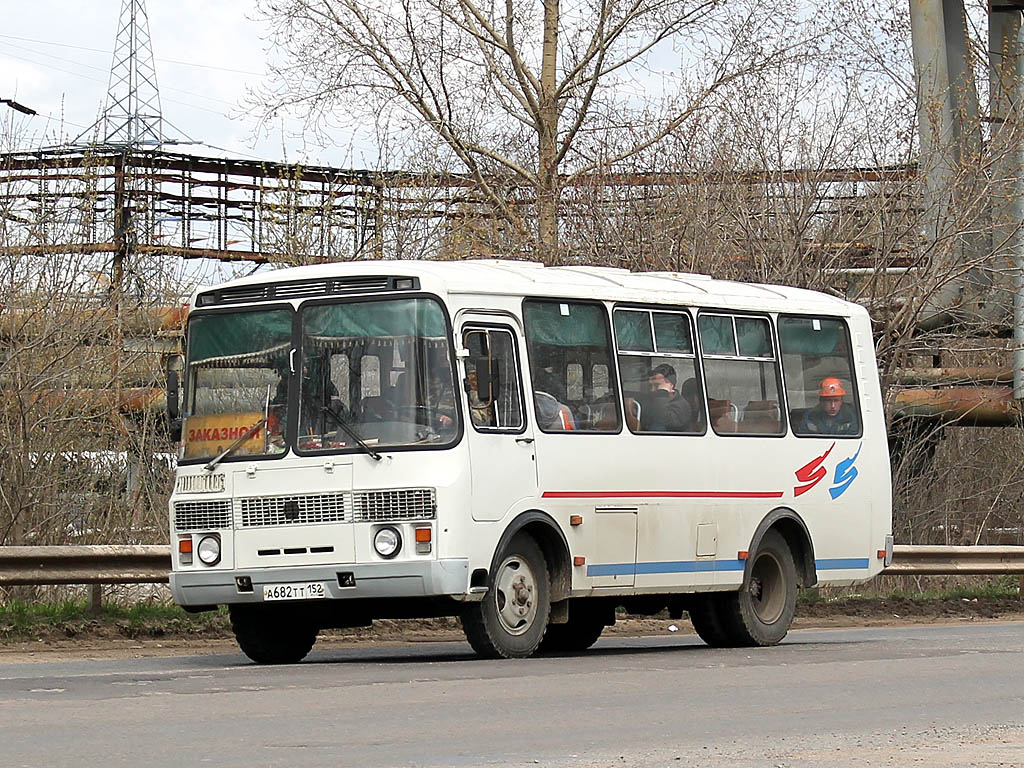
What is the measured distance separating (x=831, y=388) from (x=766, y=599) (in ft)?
6.91

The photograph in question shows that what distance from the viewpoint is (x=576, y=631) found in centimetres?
1662

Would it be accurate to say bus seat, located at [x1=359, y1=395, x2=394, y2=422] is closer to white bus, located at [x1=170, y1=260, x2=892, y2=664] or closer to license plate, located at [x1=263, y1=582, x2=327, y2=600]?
white bus, located at [x1=170, y1=260, x2=892, y2=664]

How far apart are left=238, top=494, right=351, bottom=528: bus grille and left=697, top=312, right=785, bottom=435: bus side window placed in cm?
397

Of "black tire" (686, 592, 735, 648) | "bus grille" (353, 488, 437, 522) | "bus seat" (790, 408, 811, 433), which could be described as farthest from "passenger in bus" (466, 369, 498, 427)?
"bus seat" (790, 408, 811, 433)

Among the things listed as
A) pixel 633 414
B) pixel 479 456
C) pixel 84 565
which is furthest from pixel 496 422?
pixel 84 565

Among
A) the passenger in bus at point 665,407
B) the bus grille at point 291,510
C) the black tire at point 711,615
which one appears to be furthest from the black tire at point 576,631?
the bus grille at point 291,510

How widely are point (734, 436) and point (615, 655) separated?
2.29 meters

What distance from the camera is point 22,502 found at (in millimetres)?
20875

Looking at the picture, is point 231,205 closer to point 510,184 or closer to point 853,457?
point 510,184

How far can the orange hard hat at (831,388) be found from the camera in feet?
56.8

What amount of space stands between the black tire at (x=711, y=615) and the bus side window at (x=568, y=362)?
2.21 metres

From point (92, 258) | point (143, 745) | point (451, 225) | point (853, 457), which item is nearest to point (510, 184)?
point (451, 225)

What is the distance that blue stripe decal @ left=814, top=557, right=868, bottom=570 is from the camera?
1700cm

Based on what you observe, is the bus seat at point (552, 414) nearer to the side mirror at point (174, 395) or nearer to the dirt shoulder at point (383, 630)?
the side mirror at point (174, 395)
